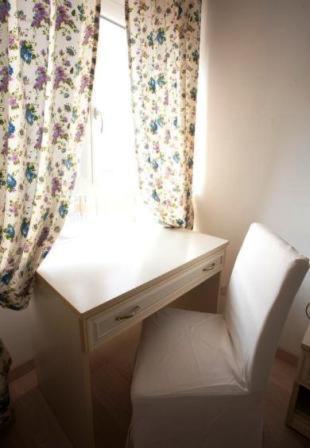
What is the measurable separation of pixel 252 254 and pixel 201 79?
4.05ft

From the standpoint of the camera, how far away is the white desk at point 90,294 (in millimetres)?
826

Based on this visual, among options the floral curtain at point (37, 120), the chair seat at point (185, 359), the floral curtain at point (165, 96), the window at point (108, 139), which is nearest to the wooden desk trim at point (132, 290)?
the floral curtain at point (37, 120)

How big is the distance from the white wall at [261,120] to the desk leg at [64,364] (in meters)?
1.18

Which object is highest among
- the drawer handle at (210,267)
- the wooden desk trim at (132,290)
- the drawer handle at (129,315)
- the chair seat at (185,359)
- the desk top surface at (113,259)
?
the desk top surface at (113,259)

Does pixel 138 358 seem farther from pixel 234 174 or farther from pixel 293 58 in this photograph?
pixel 293 58

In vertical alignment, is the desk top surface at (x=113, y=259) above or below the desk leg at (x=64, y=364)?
above

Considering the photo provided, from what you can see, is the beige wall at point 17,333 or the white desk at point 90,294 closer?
the white desk at point 90,294

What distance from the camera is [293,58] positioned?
1.20 metres

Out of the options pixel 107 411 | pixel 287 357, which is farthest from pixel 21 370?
pixel 287 357

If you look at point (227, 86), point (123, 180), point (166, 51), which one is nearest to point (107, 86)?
point (166, 51)

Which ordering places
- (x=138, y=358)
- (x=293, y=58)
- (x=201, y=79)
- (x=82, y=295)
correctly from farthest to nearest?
(x=201, y=79) → (x=293, y=58) → (x=138, y=358) → (x=82, y=295)

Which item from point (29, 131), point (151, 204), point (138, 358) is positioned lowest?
point (138, 358)

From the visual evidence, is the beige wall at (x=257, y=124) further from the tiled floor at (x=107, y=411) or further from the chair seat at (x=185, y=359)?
the chair seat at (x=185, y=359)

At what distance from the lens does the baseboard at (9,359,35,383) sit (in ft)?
4.39
